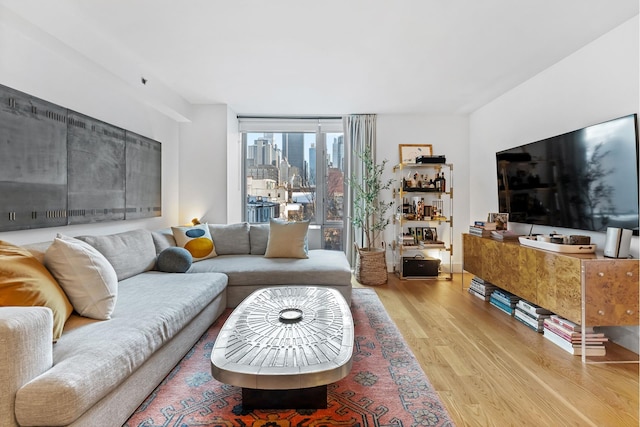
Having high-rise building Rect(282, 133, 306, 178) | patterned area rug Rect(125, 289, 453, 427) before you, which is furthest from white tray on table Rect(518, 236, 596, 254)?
high-rise building Rect(282, 133, 306, 178)

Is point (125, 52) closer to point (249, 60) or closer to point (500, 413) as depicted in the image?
point (249, 60)

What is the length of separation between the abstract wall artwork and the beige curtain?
282cm

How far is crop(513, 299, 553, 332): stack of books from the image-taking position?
2695 mm

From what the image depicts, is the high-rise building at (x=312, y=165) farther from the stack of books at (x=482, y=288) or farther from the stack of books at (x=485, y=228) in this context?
the stack of books at (x=482, y=288)

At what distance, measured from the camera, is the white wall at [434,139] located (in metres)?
4.86

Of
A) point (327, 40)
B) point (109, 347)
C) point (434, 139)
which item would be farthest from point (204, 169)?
point (434, 139)

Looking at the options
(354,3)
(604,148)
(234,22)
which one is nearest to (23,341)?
(234,22)

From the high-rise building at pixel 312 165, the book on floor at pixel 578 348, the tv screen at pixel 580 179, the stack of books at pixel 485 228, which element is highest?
the high-rise building at pixel 312 165

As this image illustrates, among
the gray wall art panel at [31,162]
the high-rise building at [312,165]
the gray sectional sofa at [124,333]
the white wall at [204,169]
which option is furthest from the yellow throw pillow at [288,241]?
the gray wall art panel at [31,162]

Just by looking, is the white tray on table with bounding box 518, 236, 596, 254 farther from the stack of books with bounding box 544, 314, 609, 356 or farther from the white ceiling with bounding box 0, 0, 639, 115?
the white ceiling with bounding box 0, 0, 639, 115

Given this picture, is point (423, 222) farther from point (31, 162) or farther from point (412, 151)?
point (31, 162)

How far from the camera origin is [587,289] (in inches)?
85.6

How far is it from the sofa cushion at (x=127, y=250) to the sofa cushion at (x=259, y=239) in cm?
111

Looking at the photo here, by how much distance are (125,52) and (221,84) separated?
102cm
